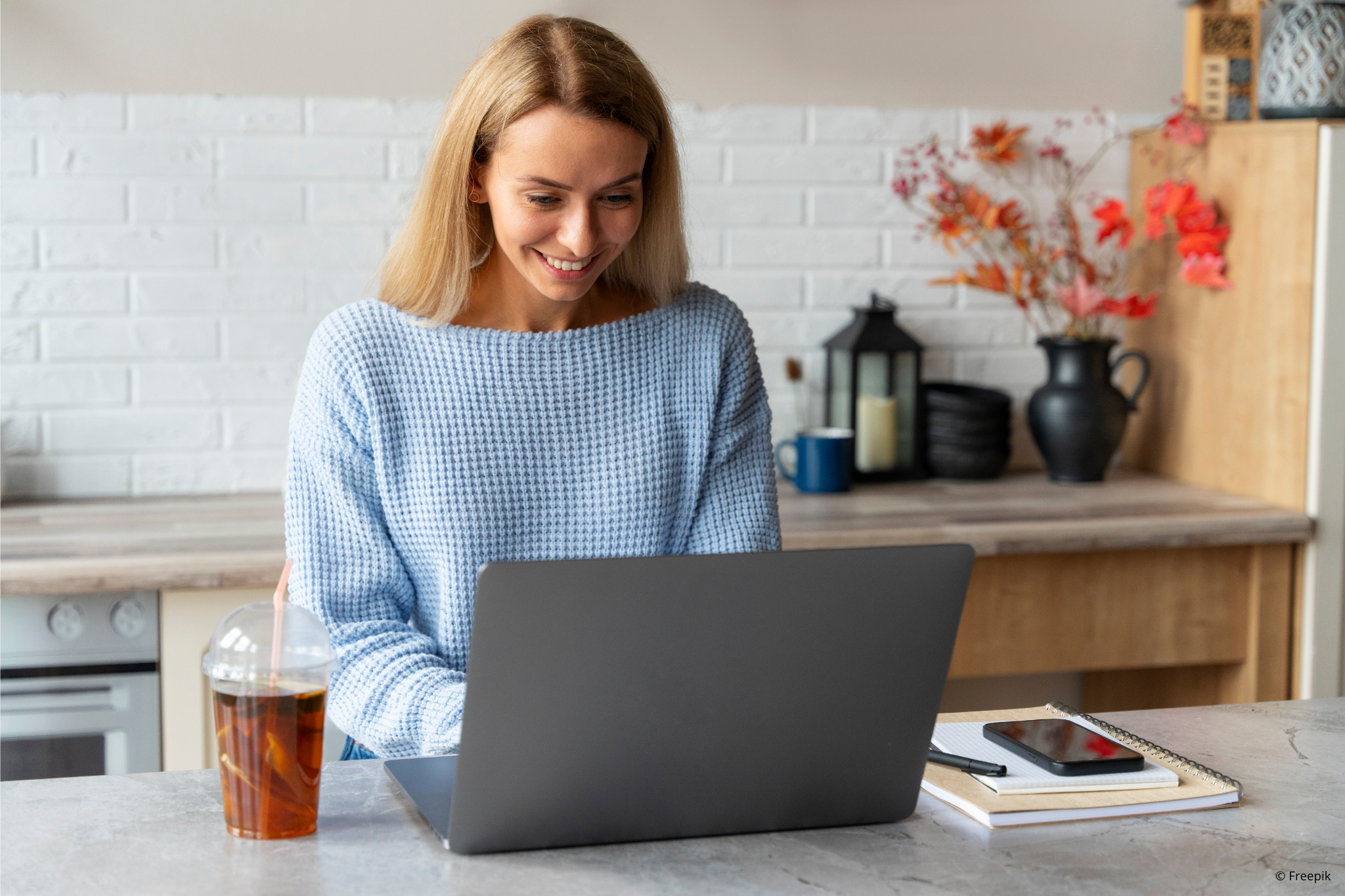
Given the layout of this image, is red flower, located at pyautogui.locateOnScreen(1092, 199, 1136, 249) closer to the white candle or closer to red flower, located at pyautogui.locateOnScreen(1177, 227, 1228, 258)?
red flower, located at pyautogui.locateOnScreen(1177, 227, 1228, 258)

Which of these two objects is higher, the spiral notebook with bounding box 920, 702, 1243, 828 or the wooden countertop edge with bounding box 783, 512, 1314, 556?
the wooden countertop edge with bounding box 783, 512, 1314, 556

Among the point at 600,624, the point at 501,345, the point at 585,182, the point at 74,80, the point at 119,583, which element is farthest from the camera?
the point at 74,80

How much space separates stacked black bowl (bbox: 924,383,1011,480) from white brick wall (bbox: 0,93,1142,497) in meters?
0.53

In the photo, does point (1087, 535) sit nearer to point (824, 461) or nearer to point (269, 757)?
point (824, 461)

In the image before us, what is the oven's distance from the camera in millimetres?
1962

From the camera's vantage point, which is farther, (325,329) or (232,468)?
(232,468)

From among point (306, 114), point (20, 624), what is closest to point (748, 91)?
point (306, 114)

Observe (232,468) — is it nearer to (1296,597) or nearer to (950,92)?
(950,92)

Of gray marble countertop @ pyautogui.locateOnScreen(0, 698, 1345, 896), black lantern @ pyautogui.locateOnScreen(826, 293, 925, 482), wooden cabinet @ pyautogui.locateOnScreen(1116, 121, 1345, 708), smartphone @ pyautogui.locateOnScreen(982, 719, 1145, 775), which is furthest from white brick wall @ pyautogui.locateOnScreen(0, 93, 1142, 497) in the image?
smartphone @ pyautogui.locateOnScreen(982, 719, 1145, 775)

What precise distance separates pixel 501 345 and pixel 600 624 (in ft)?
2.33

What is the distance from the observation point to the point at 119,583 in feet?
6.32

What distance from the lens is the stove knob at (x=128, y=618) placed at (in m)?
1.98

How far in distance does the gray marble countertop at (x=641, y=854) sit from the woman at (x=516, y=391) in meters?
0.29

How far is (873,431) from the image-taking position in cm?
265
